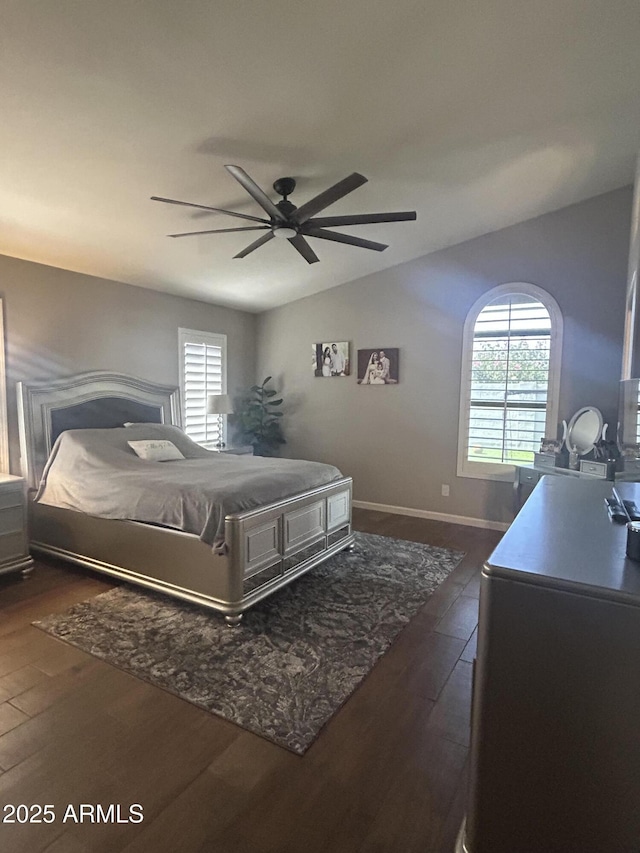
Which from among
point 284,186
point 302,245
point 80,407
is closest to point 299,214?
point 302,245

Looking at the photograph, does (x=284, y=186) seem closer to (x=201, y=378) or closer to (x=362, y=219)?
(x=362, y=219)

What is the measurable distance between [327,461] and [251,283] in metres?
2.28

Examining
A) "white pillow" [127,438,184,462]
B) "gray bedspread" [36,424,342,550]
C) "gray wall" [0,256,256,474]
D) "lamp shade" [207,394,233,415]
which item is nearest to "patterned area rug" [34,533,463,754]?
"gray bedspread" [36,424,342,550]

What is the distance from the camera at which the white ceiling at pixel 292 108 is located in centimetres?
191

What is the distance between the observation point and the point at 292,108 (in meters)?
2.40

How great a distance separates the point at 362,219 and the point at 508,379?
2575 millimetres

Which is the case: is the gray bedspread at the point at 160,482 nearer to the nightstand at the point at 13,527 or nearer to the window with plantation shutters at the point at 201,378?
the nightstand at the point at 13,527

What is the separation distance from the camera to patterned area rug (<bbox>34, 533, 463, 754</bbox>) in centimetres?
203

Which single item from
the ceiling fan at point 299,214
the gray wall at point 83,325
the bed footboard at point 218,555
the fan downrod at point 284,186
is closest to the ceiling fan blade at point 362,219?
the ceiling fan at point 299,214

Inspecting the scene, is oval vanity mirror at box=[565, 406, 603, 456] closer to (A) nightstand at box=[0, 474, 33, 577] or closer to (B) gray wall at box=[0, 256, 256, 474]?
(B) gray wall at box=[0, 256, 256, 474]

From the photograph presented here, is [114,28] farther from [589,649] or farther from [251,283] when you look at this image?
[251,283]

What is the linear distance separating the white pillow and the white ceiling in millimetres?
1611

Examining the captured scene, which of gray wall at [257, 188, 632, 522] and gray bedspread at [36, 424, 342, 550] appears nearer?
gray bedspread at [36, 424, 342, 550]

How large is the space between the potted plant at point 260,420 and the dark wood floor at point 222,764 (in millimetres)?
3539
